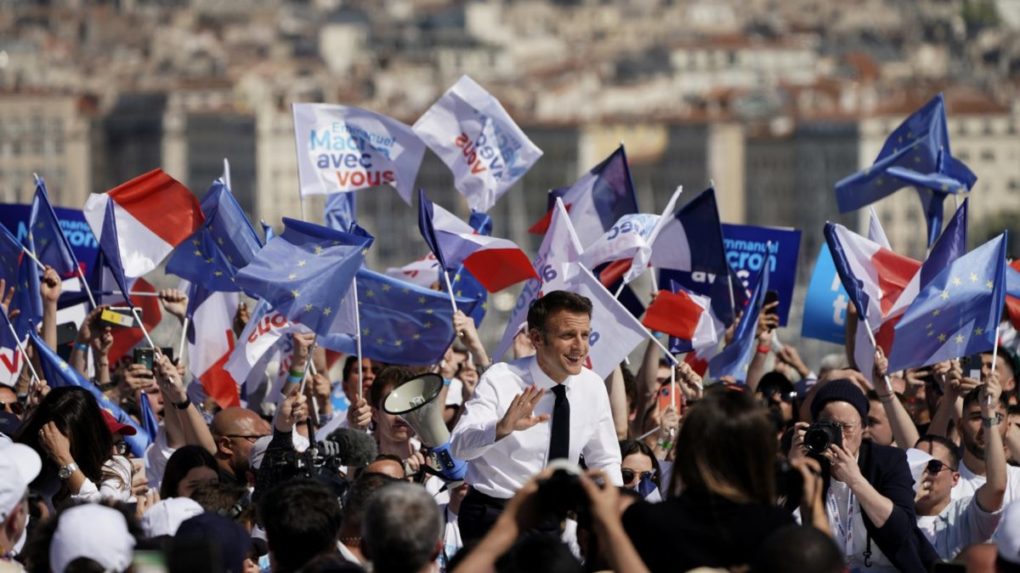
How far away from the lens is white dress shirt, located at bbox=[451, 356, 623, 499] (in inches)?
413

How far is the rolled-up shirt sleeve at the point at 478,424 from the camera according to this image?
1025cm

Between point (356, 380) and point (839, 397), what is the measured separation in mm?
3260

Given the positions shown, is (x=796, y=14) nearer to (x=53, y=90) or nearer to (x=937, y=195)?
(x=53, y=90)

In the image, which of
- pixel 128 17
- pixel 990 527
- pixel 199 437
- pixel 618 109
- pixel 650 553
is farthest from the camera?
pixel 128 17

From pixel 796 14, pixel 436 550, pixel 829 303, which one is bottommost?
pixel 796 14

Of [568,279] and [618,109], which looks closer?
[568,279]

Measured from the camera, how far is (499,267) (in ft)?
45.2

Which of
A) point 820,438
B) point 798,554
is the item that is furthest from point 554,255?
point 798,554

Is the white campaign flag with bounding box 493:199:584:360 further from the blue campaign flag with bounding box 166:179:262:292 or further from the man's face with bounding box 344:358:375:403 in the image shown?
the blue campaign flag with bounding box 166:179:262:292

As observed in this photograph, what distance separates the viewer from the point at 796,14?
540 feet

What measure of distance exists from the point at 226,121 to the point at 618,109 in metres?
17.2

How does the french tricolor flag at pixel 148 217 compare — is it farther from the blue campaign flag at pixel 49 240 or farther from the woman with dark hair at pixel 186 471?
the woman with dark hair at pixel 186 471

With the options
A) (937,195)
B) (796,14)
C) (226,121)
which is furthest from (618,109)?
(937,195)

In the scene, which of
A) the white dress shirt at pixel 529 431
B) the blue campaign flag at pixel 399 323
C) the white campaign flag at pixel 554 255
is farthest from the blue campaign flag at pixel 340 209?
the white dress shirt at pixel 529 431
